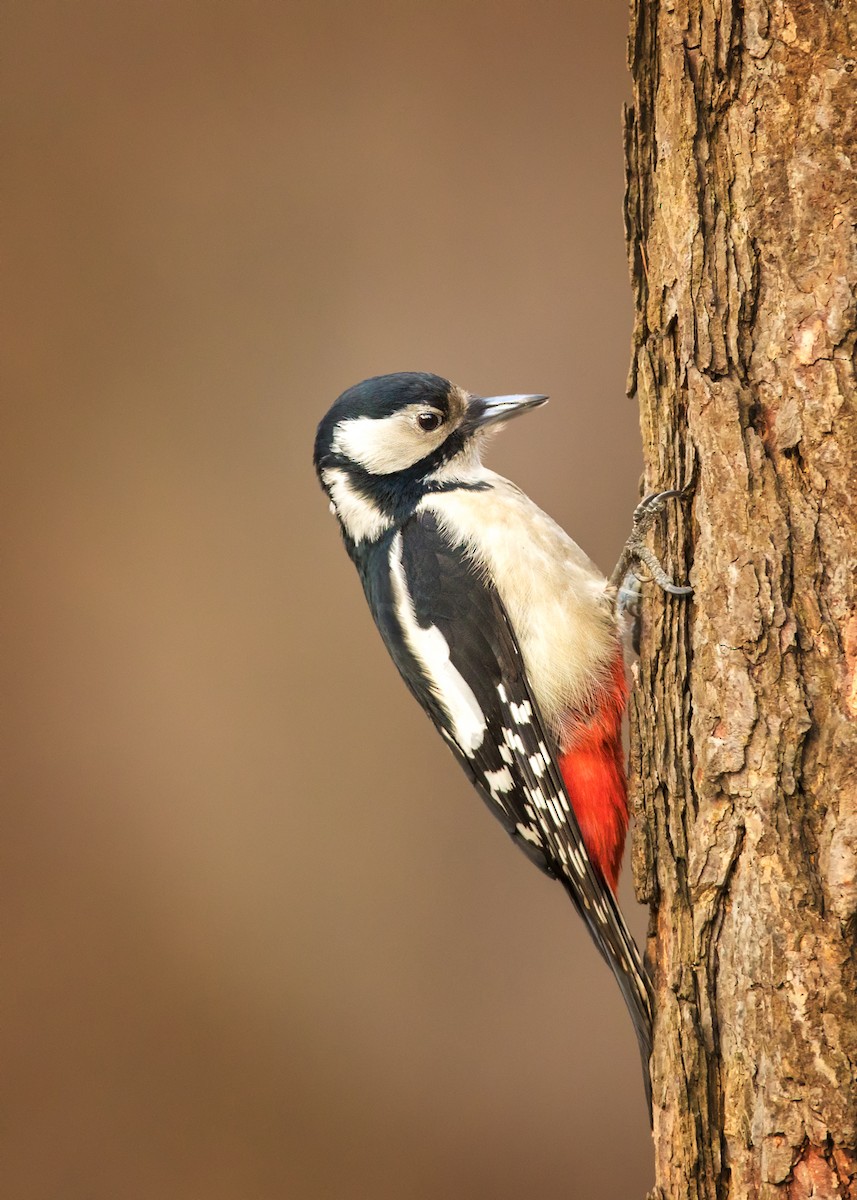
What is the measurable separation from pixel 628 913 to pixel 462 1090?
1.87ft

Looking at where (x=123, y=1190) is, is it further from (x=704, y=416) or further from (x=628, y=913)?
(x=704, y=416)

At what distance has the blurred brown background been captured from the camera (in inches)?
101

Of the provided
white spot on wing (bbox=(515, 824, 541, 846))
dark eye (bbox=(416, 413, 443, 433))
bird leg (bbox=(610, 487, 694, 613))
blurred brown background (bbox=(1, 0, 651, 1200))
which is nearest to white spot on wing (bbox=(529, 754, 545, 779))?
white spot on wing (bbox=(515, 824, 541, 846))

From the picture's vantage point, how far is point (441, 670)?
1701 millimetres

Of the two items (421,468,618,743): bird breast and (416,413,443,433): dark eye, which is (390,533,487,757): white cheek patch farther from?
(416,413,443,433): dark eye

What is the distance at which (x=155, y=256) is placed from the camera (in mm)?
2633

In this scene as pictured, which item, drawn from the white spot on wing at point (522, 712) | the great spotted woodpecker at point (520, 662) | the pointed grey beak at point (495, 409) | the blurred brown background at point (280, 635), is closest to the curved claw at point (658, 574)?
the great spotted woodpecker at point (520, 662)

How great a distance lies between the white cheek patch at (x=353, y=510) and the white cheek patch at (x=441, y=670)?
0.09 meters

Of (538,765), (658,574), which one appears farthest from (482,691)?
(658,574)

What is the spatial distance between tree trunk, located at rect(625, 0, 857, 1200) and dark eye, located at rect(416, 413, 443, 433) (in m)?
0.60

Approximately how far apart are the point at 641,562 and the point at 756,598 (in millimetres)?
335

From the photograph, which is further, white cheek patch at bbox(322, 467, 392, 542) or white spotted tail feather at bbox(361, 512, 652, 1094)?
white cheek patch at bbox(322, 467, 392, 542)

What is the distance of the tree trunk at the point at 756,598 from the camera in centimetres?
109

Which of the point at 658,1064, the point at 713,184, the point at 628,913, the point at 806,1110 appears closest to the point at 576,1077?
the point at 628,913
